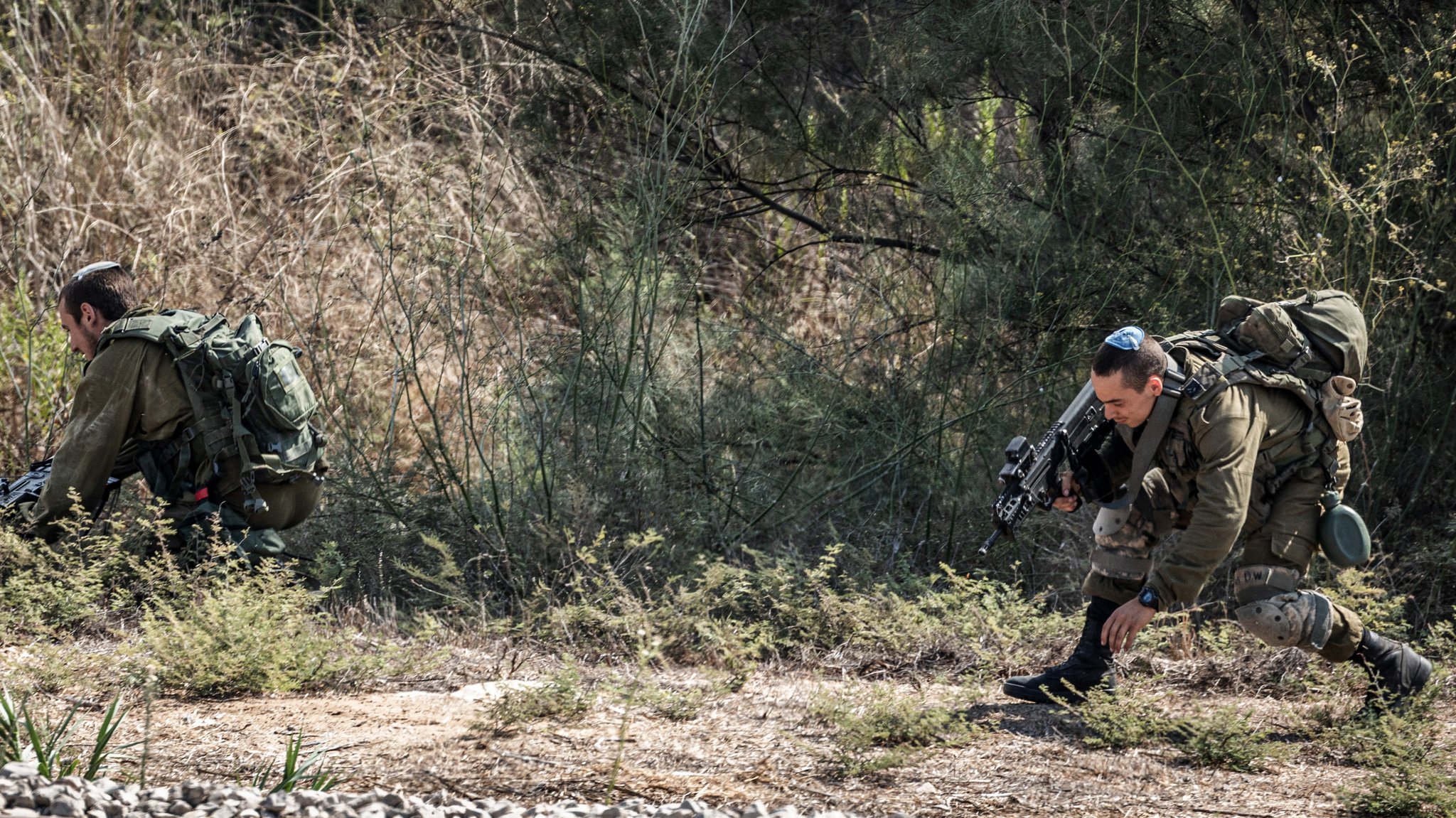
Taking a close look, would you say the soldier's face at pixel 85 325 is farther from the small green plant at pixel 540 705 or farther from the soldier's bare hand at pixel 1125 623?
the soldier's bare hand at pixel 1125 623

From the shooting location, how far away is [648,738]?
3.67m

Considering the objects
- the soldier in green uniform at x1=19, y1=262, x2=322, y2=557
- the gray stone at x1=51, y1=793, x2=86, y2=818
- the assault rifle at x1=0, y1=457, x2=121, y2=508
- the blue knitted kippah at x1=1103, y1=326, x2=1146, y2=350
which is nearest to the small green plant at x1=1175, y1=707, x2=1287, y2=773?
the blue knitted kippah at x1=1103, y1=326, x2=1146, y2=350

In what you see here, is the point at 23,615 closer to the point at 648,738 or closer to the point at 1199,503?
the point at 648,738

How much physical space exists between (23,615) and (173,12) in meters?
5.51

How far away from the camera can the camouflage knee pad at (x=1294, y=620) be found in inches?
141

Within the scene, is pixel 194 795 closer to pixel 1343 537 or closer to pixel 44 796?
pixel 44 796

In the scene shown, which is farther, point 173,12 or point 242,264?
point 173,12

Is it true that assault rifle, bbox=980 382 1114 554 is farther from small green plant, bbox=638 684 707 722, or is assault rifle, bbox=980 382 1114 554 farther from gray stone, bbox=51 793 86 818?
gray stone, bbox=51 793 86 818

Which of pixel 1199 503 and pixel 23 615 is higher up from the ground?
pixel 1199 503

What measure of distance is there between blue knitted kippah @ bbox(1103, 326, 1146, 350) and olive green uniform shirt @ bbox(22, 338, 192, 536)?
10.4ft

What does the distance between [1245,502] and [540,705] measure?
6.53 ft

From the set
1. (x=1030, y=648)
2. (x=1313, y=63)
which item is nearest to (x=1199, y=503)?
(x=1030, y=648)

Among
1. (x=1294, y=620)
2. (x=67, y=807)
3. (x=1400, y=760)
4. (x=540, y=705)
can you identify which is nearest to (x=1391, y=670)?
(x=1294, y=620)

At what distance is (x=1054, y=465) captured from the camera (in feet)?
13.2
